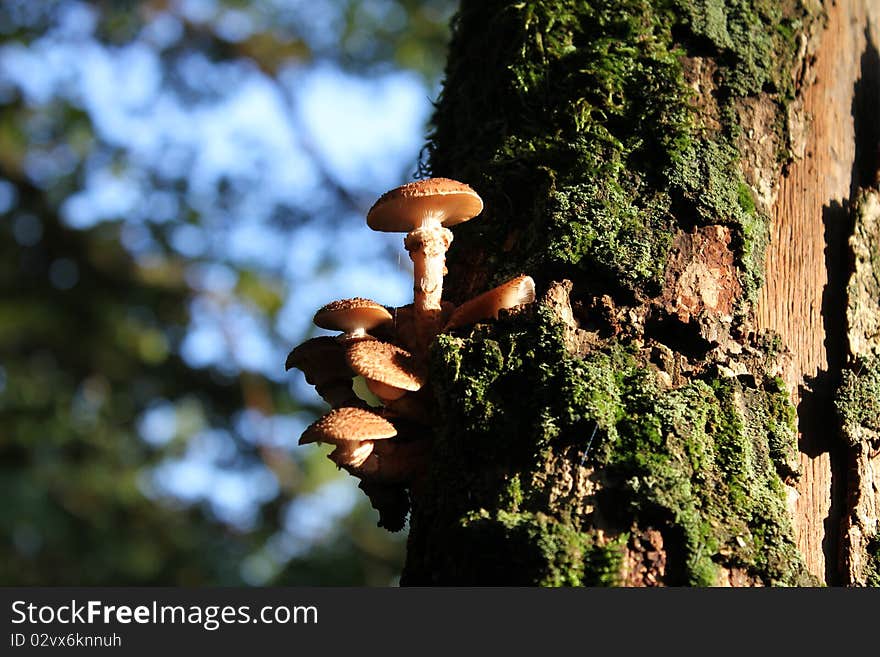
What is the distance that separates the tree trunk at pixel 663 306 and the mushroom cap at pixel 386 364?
13 centimetres

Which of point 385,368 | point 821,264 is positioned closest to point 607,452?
point 385,368

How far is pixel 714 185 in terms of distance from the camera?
6.82ft

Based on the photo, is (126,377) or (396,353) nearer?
(396,353)

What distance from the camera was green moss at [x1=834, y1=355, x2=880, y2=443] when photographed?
198cm

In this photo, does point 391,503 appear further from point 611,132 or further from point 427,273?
point 611,132

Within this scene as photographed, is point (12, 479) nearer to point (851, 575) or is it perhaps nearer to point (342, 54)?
point (851, 575)

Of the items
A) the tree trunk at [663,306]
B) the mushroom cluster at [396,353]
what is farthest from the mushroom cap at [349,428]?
the tree trunk at [663,306]

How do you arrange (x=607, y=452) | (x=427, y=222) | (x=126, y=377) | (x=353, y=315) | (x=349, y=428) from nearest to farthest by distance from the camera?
(x=607, y=452) → (x=349, y=428) → (x=353, y=315) → (x=427, y=222) → (x=126, y=377)

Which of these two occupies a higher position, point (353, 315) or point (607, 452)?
point (353, 315)

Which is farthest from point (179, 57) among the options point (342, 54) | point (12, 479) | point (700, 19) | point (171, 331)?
point (700, 19)

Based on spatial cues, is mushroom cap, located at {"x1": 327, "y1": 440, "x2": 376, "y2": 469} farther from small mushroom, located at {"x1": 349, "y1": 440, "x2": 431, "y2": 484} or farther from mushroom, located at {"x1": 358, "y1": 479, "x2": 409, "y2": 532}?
mushroom, located at {"x1": 358, "y1": 479, "x2": 409, "y2": 532}

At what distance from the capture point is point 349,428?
6.29 ft

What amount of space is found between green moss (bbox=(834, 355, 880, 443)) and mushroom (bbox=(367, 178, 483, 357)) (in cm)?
107

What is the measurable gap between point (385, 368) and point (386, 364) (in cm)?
2
